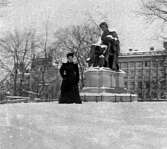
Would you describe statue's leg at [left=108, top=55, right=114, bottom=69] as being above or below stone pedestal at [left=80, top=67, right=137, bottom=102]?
above

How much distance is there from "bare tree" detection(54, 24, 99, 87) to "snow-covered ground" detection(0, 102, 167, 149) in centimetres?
2807

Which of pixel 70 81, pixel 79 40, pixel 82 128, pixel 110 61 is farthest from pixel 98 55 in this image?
pixel 79 40

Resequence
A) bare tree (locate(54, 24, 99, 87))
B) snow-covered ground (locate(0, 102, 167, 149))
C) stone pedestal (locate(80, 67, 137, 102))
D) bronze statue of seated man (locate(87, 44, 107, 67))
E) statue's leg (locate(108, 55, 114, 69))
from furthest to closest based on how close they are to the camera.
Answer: bare tree (locate(54, 24, 99, 87)) < statue's leg (locate(108, 55, 114, 69)) < bronze statue of seated man (locate(87, 44, 107, 67)) < stone pedestal (locate(80, 67, 137, 102)) < snow-covered ground (locate(0, 102, 167, 149))

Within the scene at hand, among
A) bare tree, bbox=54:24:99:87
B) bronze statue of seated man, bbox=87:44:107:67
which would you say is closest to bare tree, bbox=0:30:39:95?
bare tree, bbox=54:24:99:87

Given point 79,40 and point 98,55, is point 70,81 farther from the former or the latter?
point 79,40

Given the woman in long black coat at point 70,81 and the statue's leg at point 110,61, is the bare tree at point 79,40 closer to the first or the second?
the statue's leg at point 110,61

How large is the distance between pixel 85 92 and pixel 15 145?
12.8m

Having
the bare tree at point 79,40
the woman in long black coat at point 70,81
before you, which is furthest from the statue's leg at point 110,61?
the bare tree at point 79,40

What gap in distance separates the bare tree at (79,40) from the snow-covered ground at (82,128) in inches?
1105

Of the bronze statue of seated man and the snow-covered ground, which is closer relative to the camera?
the snow-covered ground

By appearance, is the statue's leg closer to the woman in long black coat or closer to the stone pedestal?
the stone pedestal

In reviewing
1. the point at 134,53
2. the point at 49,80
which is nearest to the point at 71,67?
the point at 49,80

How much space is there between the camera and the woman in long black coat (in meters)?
13.4

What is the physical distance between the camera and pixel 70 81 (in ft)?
44.0
